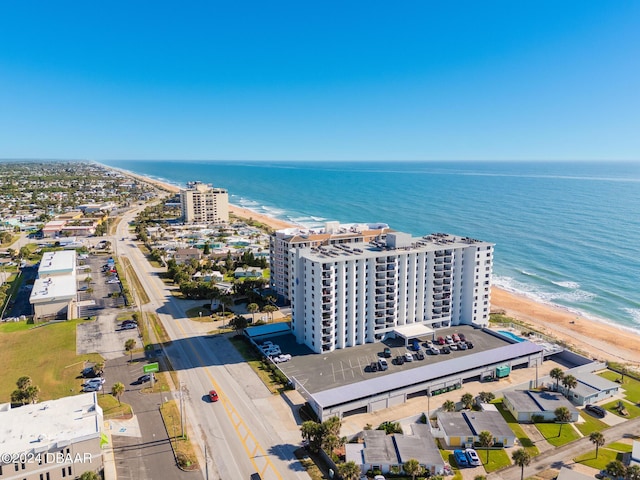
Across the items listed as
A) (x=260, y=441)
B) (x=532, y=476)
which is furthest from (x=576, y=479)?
(x=260, y=441)

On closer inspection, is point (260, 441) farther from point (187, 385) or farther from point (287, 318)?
point (287, 318)

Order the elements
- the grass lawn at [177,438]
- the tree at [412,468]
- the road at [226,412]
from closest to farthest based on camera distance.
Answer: the tree at [412,468] < the grass lawn at [177,438] < the road at [226,412]

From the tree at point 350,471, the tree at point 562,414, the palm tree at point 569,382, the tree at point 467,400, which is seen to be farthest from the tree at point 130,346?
the palm tree at point 569,382

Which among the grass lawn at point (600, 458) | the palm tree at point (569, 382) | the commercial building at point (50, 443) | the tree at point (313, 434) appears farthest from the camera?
the palm tree at point (569, 382)

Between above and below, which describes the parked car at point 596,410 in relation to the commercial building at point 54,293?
below

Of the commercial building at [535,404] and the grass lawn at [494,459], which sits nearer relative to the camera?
the grass lawn at [494,459]

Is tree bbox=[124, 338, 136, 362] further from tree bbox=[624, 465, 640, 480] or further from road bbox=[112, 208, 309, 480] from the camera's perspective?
tree bbox=[624, 465, 640, 480]

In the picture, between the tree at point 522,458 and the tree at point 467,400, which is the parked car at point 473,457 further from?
the tree at point 467,400
